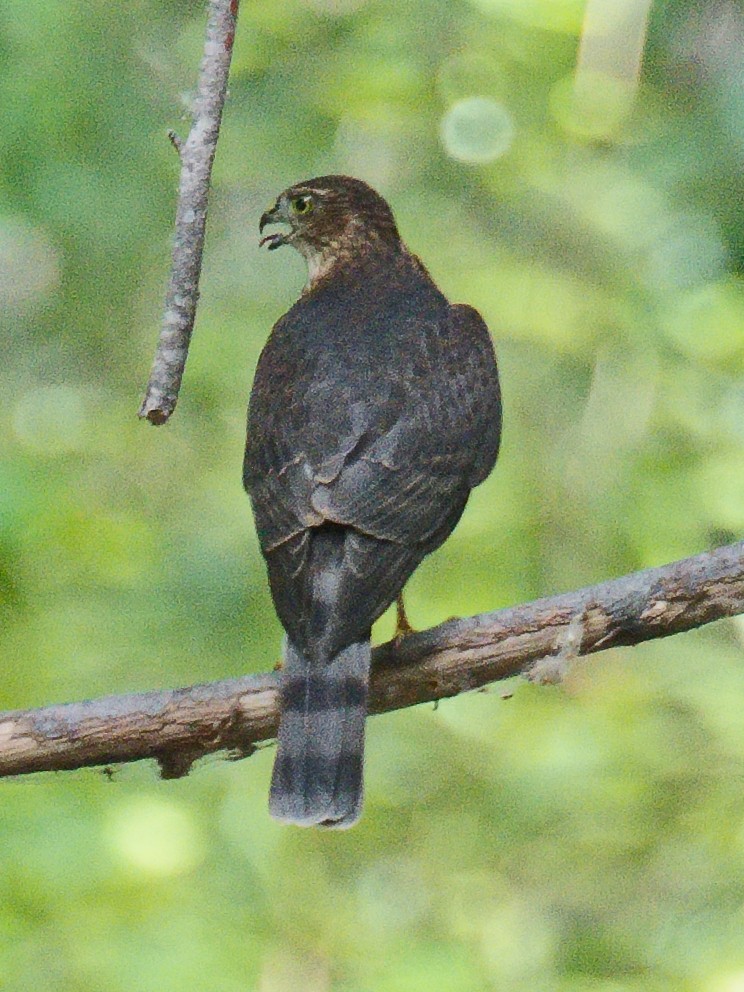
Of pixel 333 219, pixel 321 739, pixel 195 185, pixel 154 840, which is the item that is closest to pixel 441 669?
pixel 321 739

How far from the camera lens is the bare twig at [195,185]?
2.90 m

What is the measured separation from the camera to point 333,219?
484 cm

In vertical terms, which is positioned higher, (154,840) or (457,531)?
(457,531)

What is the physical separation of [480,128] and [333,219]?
129 cm

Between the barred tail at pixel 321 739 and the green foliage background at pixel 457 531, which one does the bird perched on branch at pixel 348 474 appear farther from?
the green foliage background at pixel 457 531

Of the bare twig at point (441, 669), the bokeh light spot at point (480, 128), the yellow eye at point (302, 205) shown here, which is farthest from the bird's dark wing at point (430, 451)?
the bokeh light spot at point (480, 128)

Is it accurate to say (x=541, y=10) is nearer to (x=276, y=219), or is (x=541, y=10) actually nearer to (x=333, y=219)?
(x=333, y=219)

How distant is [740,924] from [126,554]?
8.49ft

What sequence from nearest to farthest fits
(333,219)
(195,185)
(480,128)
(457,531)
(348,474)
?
(195,185), (348,474), (333,219), (457,531), (480,128)

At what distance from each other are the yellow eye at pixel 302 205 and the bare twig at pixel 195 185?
1.87 m

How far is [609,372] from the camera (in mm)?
5684

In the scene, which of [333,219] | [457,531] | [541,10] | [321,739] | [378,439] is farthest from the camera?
[457,531]

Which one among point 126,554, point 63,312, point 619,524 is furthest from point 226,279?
point 619,524

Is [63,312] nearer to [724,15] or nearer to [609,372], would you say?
[609,372]
